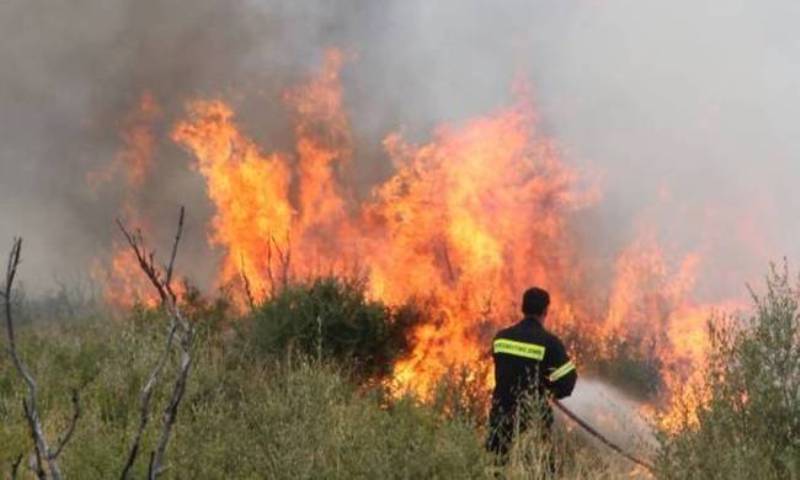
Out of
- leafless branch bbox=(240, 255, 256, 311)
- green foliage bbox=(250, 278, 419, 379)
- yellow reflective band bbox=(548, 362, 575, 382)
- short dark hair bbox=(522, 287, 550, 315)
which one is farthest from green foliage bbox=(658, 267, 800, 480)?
leafless branch bbox=(240, 255, 256, 311)

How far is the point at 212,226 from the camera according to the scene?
16094 mm

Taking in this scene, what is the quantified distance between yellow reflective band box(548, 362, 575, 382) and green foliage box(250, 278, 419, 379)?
141 inches

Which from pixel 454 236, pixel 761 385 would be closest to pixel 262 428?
pixel 761 385

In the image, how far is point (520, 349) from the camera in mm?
6609

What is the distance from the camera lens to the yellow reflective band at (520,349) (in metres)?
6.55

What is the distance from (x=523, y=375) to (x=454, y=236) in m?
6.49

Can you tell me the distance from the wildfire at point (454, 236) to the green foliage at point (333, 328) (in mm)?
460

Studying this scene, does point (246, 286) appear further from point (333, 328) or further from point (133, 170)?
point (133, 170)

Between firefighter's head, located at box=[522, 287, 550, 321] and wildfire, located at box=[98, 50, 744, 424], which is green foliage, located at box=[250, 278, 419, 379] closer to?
wildfire, located at box=[98, 50, 744, 424]

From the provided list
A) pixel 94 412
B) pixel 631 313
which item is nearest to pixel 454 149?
pixel 631 313

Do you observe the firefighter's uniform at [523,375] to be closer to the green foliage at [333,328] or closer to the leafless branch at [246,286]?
the green foliage at [333,328]

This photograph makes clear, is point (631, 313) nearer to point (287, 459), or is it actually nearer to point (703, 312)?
point (703, 312)

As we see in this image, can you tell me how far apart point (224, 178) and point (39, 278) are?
15.2 m

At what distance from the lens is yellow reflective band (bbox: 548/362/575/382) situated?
21.2ft
